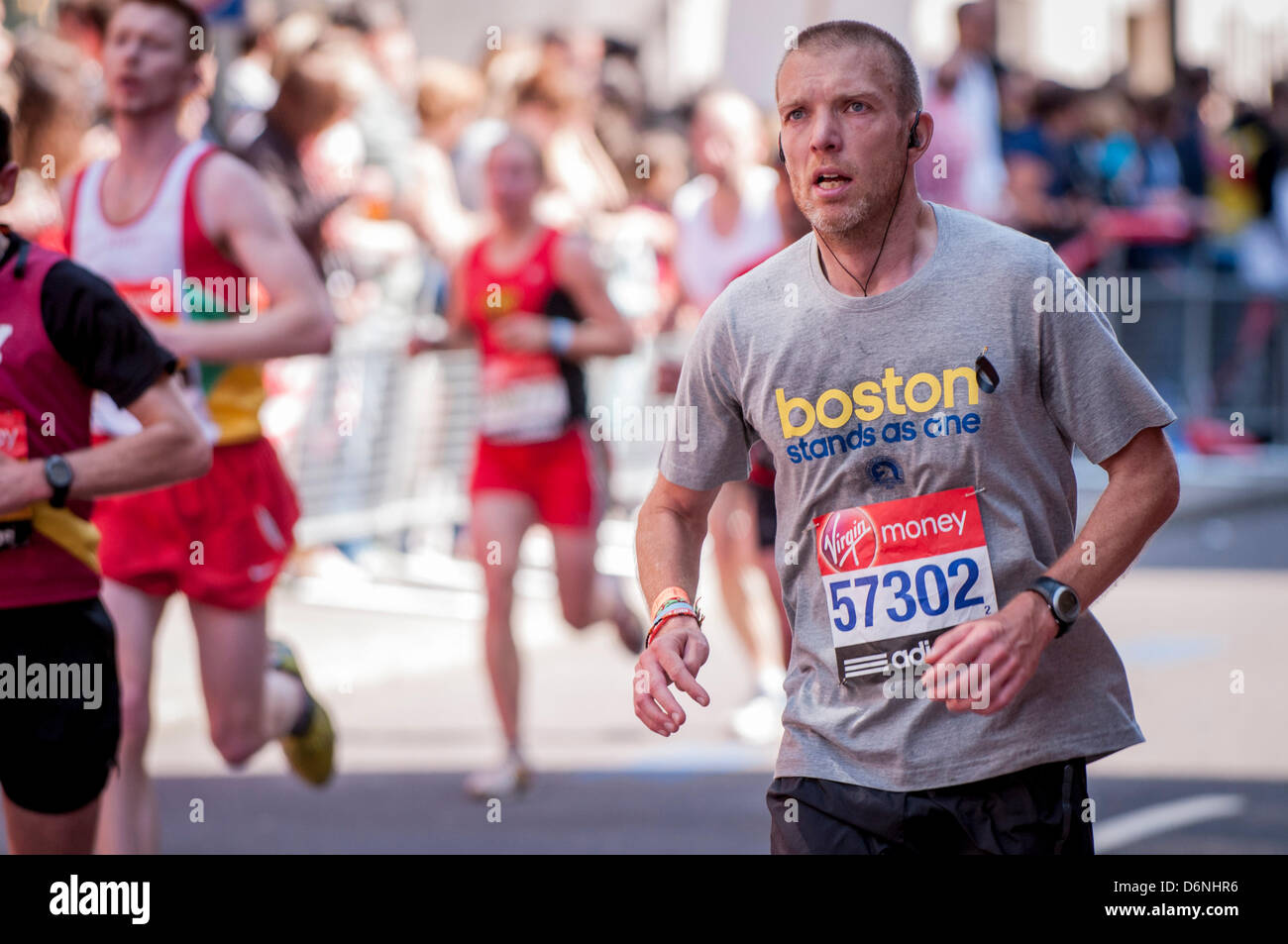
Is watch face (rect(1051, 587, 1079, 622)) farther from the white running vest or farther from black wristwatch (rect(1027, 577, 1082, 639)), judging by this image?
the white running vest

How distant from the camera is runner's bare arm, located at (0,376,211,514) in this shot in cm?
385

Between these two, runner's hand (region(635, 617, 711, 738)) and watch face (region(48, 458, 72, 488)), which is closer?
runner's hand (region(635, 617, 711, 738))

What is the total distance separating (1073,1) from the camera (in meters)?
27.3

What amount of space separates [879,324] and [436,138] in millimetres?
8343

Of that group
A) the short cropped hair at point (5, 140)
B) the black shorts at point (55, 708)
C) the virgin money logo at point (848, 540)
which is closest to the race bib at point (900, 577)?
the virgin money logo at point (848, 540)

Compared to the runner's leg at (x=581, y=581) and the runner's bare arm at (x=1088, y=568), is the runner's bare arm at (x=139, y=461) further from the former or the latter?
the runner's leg at (x=581, y=581)

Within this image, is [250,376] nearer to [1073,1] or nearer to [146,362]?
[146,362]

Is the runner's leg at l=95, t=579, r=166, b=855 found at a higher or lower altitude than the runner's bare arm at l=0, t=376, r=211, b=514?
lower

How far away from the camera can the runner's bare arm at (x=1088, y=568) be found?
306 cm

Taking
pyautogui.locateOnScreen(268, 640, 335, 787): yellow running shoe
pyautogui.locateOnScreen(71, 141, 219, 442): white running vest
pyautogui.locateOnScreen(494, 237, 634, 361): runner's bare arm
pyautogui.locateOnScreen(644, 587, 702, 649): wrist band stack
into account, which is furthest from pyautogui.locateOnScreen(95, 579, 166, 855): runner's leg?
pyautogui.locateOnScreen(494, 237, 634, 361): runner's bare arm

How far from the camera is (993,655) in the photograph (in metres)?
3.06

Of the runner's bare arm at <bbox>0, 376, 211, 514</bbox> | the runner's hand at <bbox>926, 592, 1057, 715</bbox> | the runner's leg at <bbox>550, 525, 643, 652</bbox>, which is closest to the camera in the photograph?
the runner's hand at <bbox>926, 592, 1057, 715</bbox>

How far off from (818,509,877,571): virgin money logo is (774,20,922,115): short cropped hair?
0.70 meters
